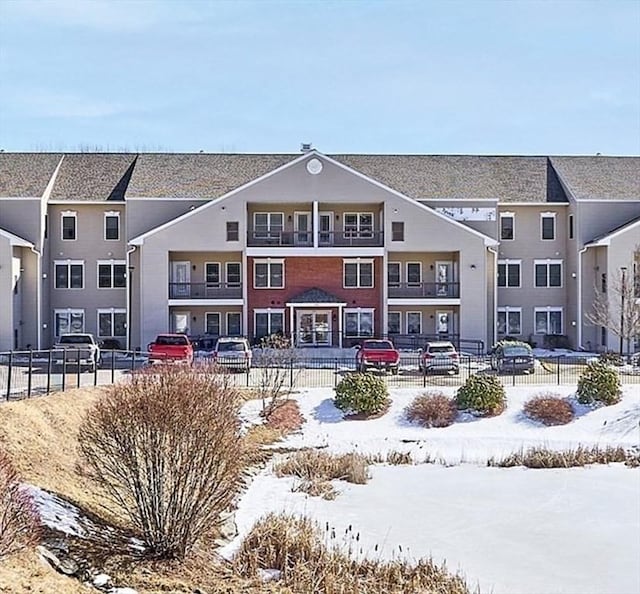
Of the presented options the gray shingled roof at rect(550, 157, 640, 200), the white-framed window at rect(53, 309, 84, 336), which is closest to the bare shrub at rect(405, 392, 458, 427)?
the gray shingled roof at rect(550, 157, 640, 200)

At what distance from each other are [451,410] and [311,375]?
24.9 feet

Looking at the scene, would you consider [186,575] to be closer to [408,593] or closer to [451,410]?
[408,593]

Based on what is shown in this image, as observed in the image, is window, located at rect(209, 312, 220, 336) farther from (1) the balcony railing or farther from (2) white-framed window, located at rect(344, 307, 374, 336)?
(1) the balcony railing

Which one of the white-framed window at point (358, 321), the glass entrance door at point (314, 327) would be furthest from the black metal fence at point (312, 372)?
the white-framed window at point (358, 321)

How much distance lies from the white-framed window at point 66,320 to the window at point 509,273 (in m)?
23.9

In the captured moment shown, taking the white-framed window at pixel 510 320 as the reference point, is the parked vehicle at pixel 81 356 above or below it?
below

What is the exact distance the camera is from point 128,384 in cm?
1472

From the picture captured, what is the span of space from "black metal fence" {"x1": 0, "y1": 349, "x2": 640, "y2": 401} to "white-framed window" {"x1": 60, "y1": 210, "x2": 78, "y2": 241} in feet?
30.6

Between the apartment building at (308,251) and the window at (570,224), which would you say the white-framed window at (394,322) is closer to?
the apartment building at (308,251)

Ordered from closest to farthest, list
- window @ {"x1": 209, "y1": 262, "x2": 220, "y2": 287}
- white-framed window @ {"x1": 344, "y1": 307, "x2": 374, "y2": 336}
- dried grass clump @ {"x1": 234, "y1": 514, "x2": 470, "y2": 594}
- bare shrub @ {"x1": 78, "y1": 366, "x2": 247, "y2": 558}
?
dried grass clump @ {"x1": 234, "y1": 514, "x2": 470, "y2": 594} < bare shrub @ {"x1": 78, "y1": 366, "x2": 247, "y2": 558} < white-framed window @ {"x1": 344, "y1": 307, "x2": 374, "y2": 336} < window @ {"x1": 209, "y1": 262, "x2": 220, "y2": 287}

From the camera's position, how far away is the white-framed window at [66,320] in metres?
45.0

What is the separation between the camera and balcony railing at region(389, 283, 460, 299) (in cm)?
4404

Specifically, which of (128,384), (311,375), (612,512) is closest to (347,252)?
(311,375)

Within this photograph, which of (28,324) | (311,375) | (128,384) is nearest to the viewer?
(128,384)
